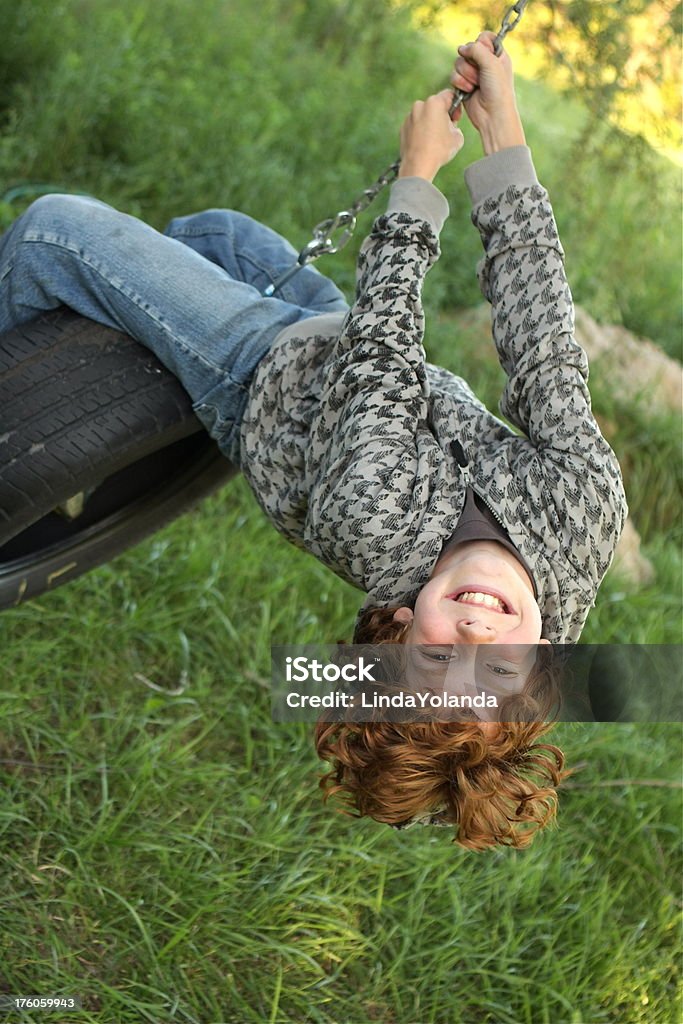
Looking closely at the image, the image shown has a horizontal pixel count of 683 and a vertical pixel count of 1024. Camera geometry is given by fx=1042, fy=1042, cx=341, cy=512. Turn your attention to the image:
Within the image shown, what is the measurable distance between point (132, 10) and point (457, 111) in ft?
9.70

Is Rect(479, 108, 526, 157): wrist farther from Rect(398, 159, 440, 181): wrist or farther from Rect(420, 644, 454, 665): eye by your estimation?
Rect(420, 644, 454, 665): eye

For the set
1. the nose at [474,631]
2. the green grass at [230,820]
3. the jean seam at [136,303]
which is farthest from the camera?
the green grass at [230,820]

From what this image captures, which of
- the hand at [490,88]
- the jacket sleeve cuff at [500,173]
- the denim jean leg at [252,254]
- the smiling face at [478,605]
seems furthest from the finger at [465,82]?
the smiling face at [478,605]

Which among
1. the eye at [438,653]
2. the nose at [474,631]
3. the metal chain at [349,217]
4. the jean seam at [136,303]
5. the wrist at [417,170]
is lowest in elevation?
the eye at [438,653]

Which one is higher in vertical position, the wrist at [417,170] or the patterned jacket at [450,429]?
the wrist at [417,170]

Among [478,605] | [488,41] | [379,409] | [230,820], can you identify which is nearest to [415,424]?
[379,409]

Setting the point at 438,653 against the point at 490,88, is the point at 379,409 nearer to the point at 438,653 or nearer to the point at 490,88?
the point at 438,653

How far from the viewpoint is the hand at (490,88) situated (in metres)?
1.82

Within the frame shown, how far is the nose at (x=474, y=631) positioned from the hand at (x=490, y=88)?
2.80 feet

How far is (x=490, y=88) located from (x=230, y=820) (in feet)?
5.15

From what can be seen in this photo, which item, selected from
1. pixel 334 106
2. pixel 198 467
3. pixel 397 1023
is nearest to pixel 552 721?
pixel 397 1023

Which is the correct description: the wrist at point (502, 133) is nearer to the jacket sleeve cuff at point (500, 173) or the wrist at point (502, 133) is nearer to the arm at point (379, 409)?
the jacket sleeve cuff at point (500, 173)

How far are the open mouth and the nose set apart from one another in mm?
31

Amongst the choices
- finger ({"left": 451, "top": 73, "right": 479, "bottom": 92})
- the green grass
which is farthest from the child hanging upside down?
the green grass
